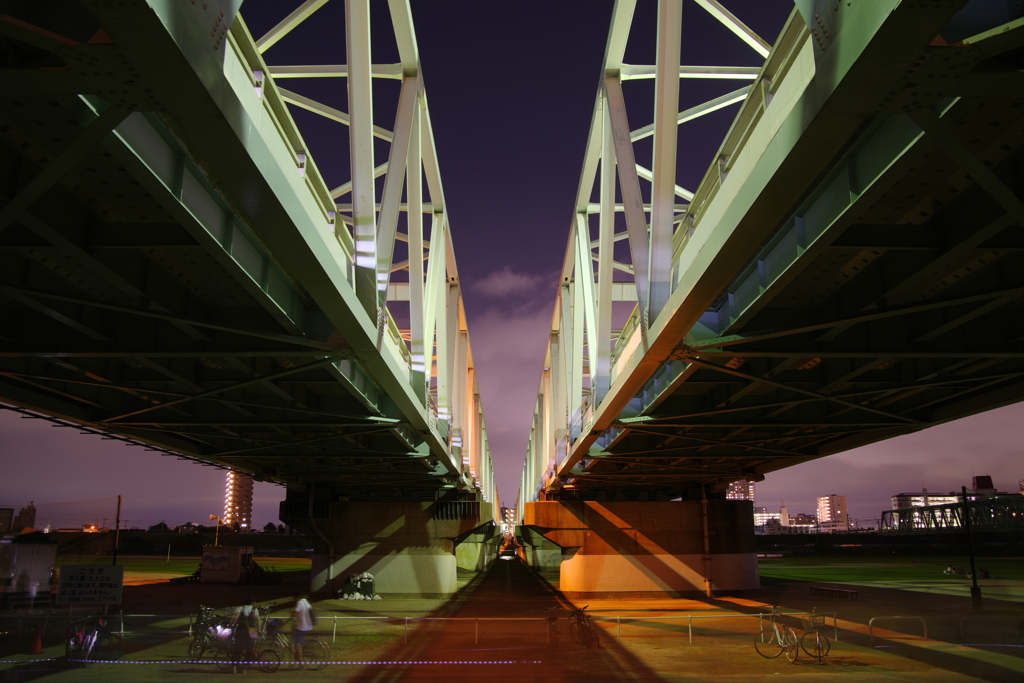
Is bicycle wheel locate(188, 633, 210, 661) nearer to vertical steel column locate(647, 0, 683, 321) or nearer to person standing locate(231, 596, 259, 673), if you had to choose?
person standing locate(231, 596, 259, 673)

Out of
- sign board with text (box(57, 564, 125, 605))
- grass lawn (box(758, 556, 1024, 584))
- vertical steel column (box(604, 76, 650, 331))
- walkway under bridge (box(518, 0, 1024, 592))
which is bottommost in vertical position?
grass lawn (box(758, 556, 1024, 584))

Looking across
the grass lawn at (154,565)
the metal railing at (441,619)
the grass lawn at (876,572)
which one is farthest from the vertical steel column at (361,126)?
the grass lawn at (876,572)

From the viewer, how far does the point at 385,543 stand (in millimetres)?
47938

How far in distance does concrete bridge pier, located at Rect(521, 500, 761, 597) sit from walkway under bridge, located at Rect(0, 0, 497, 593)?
21610mm

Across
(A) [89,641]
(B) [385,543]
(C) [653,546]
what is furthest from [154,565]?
(A) [89,641]

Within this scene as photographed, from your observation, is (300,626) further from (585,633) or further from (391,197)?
(391,197)

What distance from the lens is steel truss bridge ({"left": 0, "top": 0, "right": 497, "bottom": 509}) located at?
555cm

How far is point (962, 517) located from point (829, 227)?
170m

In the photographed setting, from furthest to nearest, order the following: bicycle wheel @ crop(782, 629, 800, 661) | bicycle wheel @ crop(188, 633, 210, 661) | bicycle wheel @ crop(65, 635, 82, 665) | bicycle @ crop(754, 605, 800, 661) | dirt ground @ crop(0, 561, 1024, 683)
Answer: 1. bicycle @ crop(754, 605, 800, 661)
2. bicycle wheel @ crop(782, 629, 800, 661)
3. bicycle wheel @ crop(188, 633, 210, 661)
4. bicycle wheel @ crop(65, 635, 82, 665)
5. dirt ground @ crop(0, 561, 1024, 683)

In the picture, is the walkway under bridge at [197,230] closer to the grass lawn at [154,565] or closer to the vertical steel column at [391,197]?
the vertical steel column at [391,197]

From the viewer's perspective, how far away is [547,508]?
1893 inches

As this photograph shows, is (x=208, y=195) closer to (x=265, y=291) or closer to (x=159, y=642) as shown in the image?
(x=265, y=291)

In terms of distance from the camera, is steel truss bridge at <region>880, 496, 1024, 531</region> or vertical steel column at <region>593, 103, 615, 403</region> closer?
vertical steel column at <region>593, 103, 615, 403</region>

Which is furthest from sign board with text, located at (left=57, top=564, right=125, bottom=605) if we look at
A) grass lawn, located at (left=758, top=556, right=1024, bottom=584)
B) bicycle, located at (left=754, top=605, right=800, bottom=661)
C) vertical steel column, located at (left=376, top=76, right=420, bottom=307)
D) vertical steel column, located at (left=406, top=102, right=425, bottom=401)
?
grass lawn, located at (left=758, top=556, right=1024, bottom=584)
